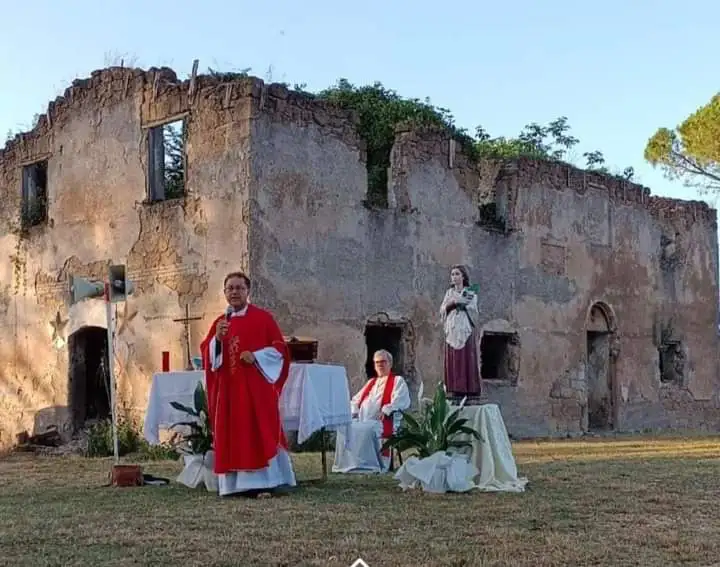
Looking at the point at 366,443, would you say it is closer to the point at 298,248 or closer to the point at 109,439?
the point at 298,248

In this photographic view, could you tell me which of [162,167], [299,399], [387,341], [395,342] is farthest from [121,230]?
[299,399]

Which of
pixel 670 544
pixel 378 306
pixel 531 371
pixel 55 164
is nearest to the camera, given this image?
pixel 670 544

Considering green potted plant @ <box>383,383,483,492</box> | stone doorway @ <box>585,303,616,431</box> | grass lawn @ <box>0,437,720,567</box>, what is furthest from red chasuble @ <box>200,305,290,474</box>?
stone doorway @ <box>585,303,616,431</box>

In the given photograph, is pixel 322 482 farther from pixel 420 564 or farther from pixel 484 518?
pixel 420 564

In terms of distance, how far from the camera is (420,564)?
4.94 m

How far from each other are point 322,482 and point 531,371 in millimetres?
10331

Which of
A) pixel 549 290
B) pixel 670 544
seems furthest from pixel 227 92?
pixel 670 544

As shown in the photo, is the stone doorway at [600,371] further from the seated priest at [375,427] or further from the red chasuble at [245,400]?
the red chasuble at [245,400]

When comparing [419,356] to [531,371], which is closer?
[419,356]

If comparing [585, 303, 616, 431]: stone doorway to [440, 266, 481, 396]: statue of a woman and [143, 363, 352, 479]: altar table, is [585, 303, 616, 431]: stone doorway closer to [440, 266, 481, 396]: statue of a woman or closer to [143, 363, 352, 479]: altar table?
[440, 266, 481, 396]: statue of a woman

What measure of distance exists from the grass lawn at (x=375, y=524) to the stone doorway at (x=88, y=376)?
7.21m

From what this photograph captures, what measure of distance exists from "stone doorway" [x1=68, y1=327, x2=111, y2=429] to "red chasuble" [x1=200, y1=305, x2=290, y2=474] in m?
9.20

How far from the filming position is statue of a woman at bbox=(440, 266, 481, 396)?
9.42m

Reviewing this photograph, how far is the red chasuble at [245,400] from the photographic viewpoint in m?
8.07
